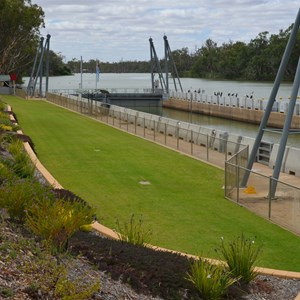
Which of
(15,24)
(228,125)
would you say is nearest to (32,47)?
(15,24)

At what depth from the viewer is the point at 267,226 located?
44.3 ft

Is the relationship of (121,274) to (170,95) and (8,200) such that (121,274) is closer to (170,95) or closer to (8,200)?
Answer: (8,200)

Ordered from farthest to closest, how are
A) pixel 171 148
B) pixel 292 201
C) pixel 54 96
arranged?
1. pixel 54 96
2. pixel 171 148
3. pixel 292 201

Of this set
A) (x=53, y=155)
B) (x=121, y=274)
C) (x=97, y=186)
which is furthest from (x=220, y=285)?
(x=53, y=155)

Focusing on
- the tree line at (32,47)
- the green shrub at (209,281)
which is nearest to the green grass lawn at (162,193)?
the green shrub at (209,281)

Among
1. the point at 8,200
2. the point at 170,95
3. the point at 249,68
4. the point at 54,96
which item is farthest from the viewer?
the point at 249,68

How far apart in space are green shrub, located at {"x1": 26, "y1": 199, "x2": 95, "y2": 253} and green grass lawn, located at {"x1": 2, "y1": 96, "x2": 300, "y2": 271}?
102 inches

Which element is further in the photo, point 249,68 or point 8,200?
point 249,68

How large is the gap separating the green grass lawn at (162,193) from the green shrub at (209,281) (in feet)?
9.56

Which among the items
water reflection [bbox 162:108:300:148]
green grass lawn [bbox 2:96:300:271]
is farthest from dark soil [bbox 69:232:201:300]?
water reflection [bbox 162:108:300:148]

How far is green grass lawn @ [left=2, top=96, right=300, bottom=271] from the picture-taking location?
11.9 meters

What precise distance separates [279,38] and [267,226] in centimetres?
16067

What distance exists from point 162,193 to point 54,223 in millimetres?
8379

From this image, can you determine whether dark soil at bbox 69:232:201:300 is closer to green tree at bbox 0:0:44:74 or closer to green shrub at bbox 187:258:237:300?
green shrub at bbox 187:258:237:300
